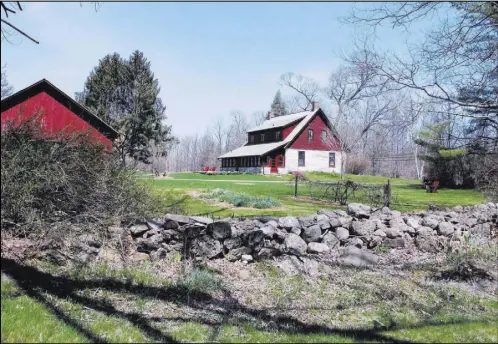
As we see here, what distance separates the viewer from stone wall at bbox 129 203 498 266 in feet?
22.7

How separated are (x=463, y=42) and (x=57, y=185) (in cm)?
887

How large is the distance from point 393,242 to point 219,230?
13.9ft

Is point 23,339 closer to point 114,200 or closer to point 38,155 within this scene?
point 38,155

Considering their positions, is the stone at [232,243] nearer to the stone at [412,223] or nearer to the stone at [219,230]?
the stone at [219,230]

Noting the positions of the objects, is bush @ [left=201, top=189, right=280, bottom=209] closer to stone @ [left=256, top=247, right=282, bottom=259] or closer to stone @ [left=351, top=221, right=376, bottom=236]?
stone @ [left=351, top=221, right=376, bottom=236]

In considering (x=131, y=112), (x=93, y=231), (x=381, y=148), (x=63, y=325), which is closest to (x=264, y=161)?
(x=131, y=112)

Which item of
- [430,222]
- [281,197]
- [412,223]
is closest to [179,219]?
[412,223]

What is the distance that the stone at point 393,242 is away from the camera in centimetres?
862

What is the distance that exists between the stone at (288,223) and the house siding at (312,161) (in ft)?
109

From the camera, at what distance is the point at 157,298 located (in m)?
4.97

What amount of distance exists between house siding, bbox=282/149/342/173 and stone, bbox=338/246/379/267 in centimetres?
3338

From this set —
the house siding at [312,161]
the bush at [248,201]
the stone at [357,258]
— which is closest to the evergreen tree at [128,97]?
the bush at [248,201]

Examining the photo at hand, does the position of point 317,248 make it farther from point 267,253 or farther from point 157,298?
point 157,298

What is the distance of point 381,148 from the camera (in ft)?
175
